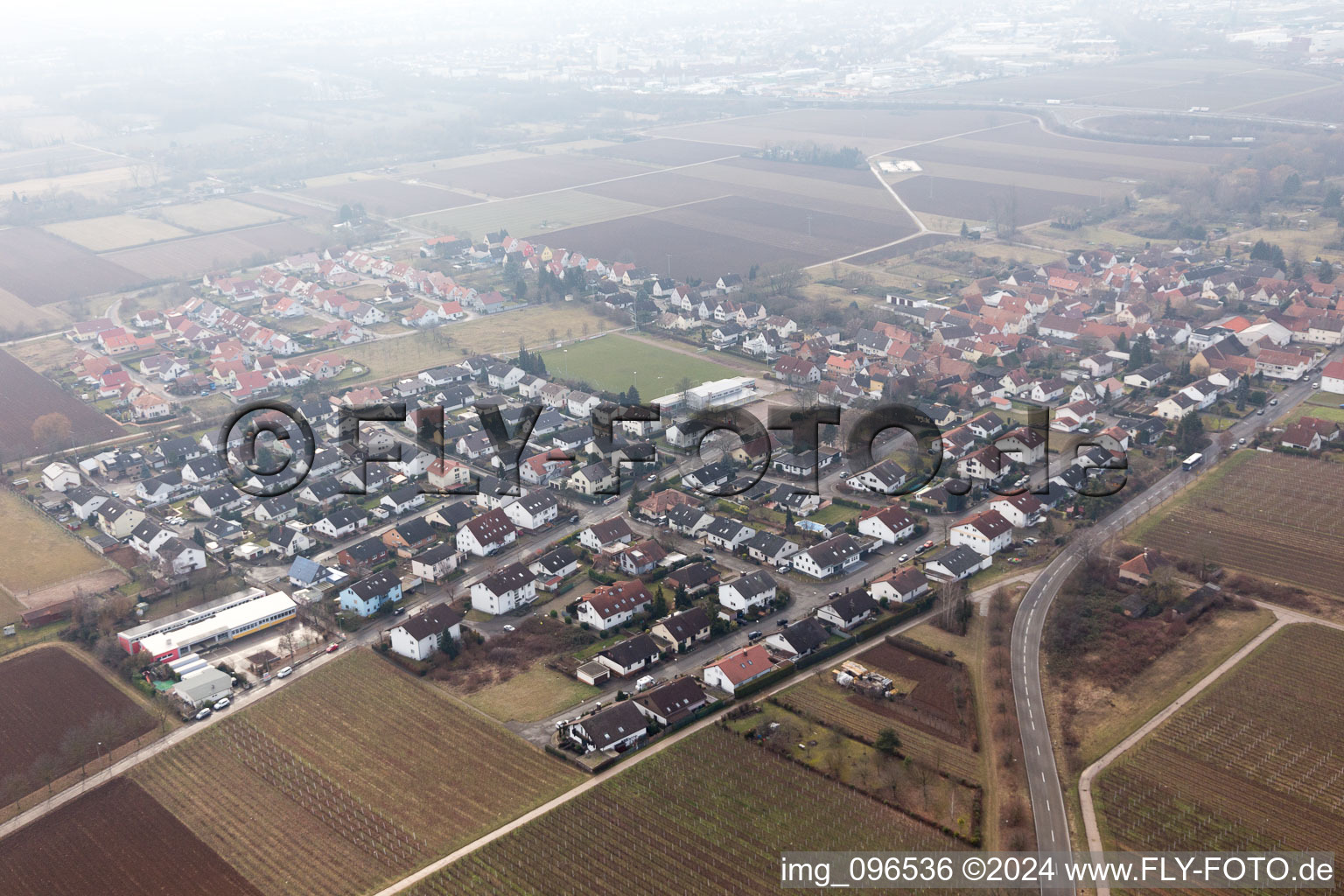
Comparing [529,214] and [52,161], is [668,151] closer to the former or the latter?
[529,214]

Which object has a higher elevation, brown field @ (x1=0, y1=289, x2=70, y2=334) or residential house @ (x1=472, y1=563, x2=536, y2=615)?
brown field @ (x1=0, y1=289, x2=70, y2=334)

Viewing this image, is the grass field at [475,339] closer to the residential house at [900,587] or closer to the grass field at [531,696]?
the grass field at [531,696]

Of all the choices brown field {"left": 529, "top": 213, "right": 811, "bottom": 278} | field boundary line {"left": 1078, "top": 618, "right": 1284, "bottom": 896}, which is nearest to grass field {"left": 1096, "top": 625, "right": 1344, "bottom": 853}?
field boundary line {"left": 1078, "top": 618, "right": 1284, "bottom": 896}

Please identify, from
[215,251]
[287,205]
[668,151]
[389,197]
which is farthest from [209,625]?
[668,151]

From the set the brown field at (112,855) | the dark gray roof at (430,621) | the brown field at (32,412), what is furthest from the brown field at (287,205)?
the brown field at (112,855)

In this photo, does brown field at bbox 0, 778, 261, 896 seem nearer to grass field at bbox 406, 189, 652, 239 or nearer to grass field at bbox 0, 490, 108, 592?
grass field at bbox 0, 490, 108, 592

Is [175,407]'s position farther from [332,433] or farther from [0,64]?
[0,64]

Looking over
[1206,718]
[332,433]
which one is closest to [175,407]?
[332,433]
